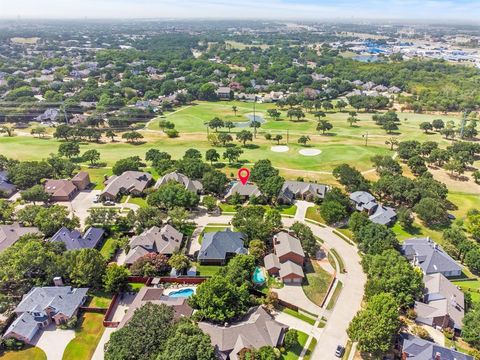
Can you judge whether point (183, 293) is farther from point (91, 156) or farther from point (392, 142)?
point (392, 142)

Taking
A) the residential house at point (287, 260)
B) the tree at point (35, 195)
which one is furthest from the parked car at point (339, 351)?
the tree at point (35, 195)

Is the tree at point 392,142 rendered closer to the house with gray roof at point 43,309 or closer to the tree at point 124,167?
the tree at point 124,167

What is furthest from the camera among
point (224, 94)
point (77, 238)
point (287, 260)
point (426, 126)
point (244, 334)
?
point (224, 94)

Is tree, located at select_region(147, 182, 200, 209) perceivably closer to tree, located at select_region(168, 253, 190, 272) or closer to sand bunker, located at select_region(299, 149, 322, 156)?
tree, located at select_region(168, 253, 190, 272)

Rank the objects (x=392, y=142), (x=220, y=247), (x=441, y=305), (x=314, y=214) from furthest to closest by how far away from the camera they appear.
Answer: (x=392, y=142)
(x=314, y=214)
(x=220, y=247)
(x=441, y=305)

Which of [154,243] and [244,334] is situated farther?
[154,243]

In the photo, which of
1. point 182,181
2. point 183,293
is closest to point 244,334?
point 183,293

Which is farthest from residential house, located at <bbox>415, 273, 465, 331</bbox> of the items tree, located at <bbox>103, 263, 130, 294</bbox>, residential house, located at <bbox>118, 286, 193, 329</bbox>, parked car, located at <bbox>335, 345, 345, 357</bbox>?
tree, located at <bbox>103, 263, 130, 294</bbox>
